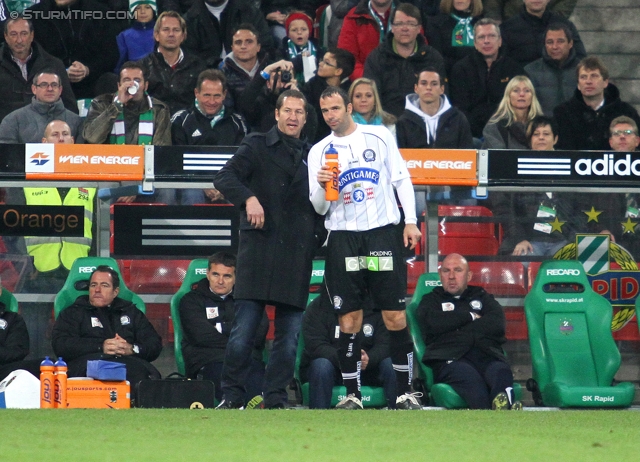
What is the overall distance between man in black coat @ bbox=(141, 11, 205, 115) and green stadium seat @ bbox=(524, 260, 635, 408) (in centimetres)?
352

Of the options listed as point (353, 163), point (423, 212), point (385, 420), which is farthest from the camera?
point (423, 212)

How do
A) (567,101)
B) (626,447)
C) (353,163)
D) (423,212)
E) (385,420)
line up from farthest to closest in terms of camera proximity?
(567,101), (423,212), (353,163), (385,420), (626,447)

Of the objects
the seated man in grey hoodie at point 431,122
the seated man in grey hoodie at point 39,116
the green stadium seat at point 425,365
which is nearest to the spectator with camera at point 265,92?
the seated man in grey hoodie at point 431,122

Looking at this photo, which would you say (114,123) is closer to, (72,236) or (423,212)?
(72,236)

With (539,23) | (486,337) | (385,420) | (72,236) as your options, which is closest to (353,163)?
(385,420)

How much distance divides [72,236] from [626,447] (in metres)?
5.22

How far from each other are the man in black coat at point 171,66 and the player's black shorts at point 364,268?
3731mm

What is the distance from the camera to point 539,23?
1141cm

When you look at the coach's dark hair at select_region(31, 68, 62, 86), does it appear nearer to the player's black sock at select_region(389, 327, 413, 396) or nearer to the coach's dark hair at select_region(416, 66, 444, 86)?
the coach's dark hair at select_region(416, 66, 444, 86)

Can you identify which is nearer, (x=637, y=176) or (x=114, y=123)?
(x=637, y=176)

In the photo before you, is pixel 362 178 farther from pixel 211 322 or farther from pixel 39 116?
pixel 39 116

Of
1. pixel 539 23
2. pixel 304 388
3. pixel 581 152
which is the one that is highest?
→ pixel 539 23

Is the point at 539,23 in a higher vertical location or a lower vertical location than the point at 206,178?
higher

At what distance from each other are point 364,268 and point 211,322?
2.05 metres
